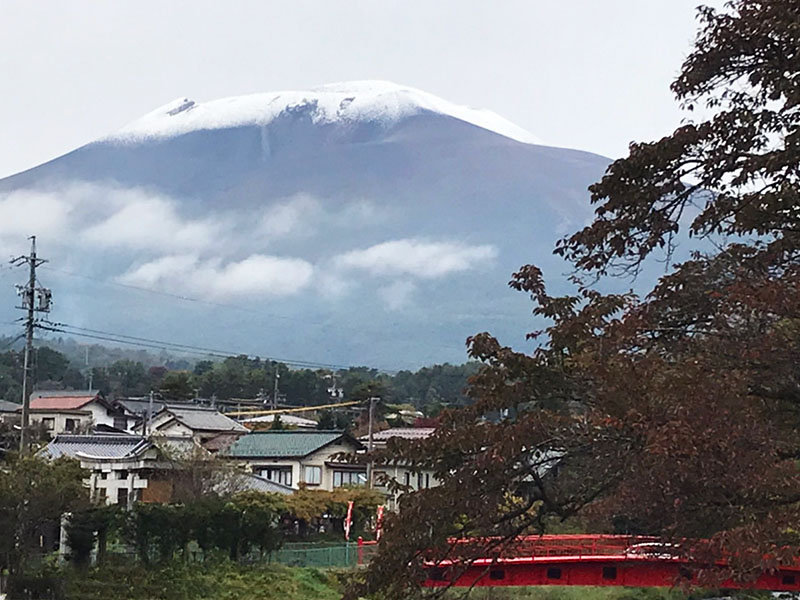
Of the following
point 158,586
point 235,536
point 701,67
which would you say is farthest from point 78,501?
point 701,67

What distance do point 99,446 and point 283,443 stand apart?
27.8ft

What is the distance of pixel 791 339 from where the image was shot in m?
7.19

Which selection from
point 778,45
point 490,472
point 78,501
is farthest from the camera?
point 78,501

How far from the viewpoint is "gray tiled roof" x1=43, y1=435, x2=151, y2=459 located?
33.6 meters

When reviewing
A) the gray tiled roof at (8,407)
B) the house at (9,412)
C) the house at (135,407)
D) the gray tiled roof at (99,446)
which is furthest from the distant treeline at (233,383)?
the gray tiled roof at (99,446)

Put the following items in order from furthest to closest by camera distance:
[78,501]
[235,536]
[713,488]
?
[235,536]
[78,501]
[713,488]

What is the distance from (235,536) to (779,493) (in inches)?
886

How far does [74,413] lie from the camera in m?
55.8

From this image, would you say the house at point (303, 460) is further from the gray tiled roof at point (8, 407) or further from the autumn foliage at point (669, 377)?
the autumn foliage at point (669, 377)

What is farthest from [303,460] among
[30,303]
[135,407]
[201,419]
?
[135,407]

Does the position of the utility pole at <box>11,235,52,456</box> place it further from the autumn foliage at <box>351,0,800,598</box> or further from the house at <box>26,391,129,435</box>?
the house at <box>26,391,129,435</box>

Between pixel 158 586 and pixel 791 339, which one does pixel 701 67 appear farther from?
pixel 158 586

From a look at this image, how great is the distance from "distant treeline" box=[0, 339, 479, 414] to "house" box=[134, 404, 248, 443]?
13.6 meters

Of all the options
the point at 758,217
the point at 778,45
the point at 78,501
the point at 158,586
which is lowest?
the point at 158,586
